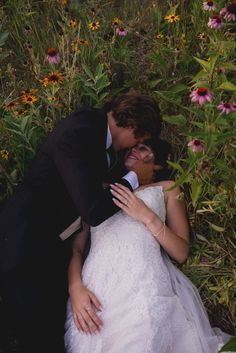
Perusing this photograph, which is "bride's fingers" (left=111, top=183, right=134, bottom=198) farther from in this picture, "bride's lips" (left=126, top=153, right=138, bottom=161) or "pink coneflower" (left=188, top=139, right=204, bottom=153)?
"pink coneflower" (left=188, top=139, right=204, bottom=153)

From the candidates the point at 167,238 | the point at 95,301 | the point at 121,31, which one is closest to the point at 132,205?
the point at 167,238

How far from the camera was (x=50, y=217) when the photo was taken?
7.35 feet

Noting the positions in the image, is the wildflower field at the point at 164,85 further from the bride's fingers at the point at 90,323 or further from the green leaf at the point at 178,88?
the bride's fingers at the point at 90,323

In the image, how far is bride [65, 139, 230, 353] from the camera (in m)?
1.91

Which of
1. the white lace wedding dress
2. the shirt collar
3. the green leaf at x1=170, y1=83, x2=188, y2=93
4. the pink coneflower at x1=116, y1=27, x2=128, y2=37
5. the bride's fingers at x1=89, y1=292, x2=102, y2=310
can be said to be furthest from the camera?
the pink coneflower at x1=116, y1=27, x2=128, y2=37

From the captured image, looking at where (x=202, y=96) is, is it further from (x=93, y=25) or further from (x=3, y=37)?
(x=3, y=37)

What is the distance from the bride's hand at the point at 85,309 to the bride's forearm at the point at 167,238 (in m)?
0.39

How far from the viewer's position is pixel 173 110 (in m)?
2.98

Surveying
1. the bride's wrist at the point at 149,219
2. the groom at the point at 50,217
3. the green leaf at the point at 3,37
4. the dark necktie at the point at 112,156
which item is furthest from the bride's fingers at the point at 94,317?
the green leaf at the point at 3,37

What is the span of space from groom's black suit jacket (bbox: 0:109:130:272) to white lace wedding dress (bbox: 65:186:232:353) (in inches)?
5.7

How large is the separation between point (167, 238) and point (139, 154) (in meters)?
0.48

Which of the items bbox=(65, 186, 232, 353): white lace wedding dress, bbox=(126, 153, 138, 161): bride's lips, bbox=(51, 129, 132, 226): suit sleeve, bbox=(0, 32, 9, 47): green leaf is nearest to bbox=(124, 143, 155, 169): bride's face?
bbox=(126, 153, 138, 161): bride's lips

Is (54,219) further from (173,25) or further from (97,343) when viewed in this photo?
(173,25)

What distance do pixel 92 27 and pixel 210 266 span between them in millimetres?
1634
